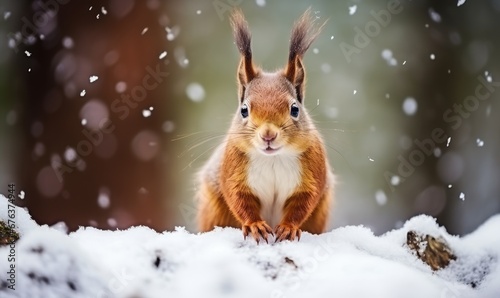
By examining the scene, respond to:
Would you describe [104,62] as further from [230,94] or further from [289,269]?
[289,269]

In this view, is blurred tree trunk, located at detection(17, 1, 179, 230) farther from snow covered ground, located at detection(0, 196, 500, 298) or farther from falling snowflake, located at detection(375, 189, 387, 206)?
falling snowflake, located at detection(375, 189, 387, 206)

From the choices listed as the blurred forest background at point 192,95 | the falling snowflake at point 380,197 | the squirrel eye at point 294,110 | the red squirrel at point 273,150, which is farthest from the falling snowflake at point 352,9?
the falling snowflake at point 380,197

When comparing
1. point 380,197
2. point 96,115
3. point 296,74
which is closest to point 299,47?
point 296,74

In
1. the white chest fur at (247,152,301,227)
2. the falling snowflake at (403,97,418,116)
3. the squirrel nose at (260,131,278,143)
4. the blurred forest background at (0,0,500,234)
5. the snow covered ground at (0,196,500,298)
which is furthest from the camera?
the falling snowflake at (403,97,418,116)

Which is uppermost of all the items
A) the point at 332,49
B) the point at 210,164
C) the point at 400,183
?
the point at 332,49

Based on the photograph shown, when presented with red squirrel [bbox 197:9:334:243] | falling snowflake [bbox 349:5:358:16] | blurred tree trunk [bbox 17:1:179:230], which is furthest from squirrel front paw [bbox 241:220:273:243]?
falling snowflake [bbox 349:5:358:16]

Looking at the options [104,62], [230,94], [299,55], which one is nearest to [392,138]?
[230,94]

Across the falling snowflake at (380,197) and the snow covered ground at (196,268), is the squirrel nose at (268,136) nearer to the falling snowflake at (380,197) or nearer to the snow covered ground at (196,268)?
the snow covered ground at (196,268)
